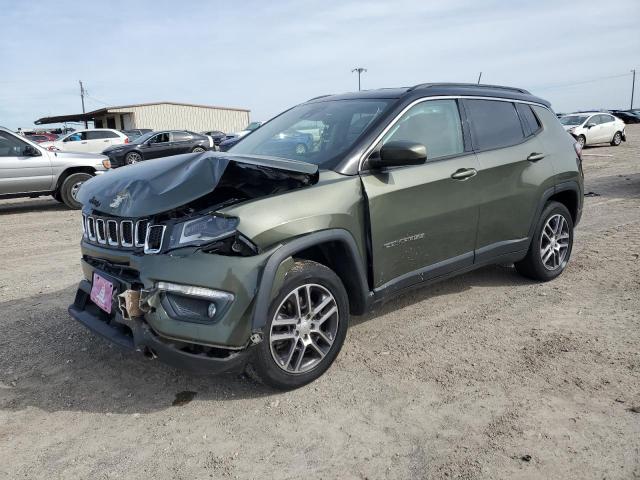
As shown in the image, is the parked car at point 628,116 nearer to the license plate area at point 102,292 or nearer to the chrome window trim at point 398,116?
the chrome window trim at point 398,116

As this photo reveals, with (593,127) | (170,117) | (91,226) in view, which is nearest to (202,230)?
(91,226)

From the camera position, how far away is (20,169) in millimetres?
10055

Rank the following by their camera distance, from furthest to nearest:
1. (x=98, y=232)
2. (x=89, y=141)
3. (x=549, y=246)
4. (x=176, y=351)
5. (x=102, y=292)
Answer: (x=89, y=141) < (x=549, y=246) < (x=98, y=232) < (x=102, y=292) < (x=176, y=351)

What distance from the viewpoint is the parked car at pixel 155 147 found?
65.5 feet

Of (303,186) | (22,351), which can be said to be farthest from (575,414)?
(22,351)

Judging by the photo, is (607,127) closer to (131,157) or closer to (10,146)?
(131,157)

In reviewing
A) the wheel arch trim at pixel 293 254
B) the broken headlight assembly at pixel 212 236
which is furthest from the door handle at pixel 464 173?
the broken headlight assembly at pixel 212 236

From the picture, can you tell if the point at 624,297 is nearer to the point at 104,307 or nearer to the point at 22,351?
the point at 104,307

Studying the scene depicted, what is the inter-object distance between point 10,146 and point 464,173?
9193mm

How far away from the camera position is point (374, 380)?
337 cm

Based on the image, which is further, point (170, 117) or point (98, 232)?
point (170, 117)

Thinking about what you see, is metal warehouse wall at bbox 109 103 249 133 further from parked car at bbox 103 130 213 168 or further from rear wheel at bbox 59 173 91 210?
rear wheel at bbox 59 173 91 210

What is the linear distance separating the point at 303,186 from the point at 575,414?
1975 mm

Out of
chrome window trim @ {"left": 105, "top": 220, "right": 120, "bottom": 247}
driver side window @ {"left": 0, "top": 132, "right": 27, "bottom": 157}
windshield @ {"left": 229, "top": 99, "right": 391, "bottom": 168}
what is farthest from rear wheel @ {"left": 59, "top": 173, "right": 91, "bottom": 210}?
chrome window trim @ {"left": 105, "top": 220, "right": 120, "bottom": 247}
